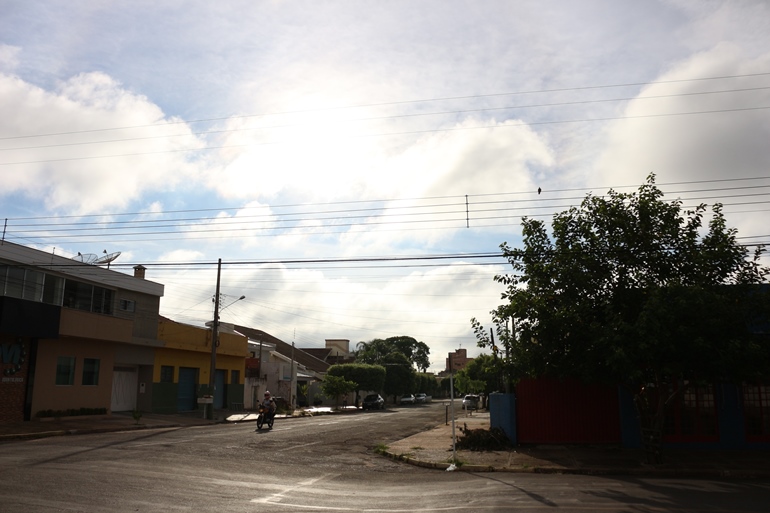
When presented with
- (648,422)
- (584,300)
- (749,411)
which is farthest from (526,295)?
(749,411)

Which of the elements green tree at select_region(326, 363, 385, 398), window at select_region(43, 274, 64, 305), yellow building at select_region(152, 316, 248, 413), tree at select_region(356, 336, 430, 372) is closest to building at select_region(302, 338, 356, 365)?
tree at select_region(356, 336, 430, 372)

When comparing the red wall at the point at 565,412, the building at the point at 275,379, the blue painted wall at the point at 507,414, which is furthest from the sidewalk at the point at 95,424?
the red wall at the point at 565,412

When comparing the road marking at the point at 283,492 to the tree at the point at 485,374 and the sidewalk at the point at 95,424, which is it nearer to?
the tree at the point at 485,374

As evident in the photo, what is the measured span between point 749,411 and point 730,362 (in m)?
5.25

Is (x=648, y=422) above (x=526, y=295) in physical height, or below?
below

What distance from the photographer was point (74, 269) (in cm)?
3028

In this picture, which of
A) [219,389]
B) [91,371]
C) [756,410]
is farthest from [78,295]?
[756,410]

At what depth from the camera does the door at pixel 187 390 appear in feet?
128

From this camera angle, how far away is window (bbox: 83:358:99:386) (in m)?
30.9

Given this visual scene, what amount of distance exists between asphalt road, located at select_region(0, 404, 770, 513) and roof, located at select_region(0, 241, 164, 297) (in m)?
10.7

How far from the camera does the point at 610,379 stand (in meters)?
17.0

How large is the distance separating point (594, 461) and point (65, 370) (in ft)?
78.9

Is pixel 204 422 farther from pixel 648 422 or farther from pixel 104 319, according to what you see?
pixel 648 422

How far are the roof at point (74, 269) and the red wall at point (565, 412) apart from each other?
62.5 ft
